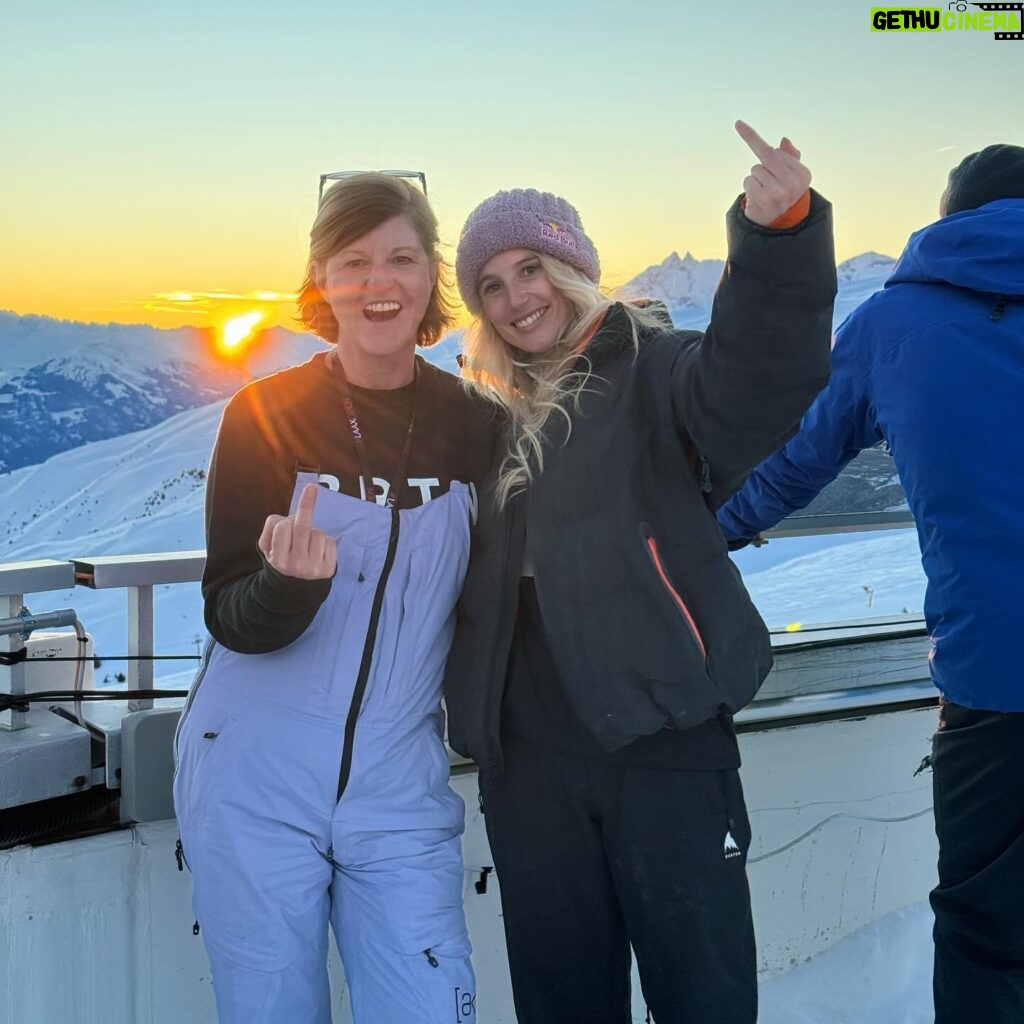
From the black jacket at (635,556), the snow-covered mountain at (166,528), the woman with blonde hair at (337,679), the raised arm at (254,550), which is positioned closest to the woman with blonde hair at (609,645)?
the black jacket at (635,556)

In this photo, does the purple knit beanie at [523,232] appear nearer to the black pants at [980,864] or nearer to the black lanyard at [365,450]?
the black lanyard at [365,450]

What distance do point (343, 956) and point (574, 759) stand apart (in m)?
0.46

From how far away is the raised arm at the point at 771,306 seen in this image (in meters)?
1.24

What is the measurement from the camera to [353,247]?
1.66m

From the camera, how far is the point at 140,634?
198 centimetres

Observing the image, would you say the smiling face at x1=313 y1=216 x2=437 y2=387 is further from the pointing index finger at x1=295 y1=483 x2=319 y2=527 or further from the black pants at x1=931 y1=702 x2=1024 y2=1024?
the black pants at x1=931 y1=702 x2=1024 y2=1024

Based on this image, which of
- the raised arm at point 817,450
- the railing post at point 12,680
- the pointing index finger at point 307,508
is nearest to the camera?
the pointing index finger at point 307,508

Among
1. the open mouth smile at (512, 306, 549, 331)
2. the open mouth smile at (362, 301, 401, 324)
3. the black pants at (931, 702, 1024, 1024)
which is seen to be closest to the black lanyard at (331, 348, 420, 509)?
the open mouth smile at (362, 301, 401, 324)

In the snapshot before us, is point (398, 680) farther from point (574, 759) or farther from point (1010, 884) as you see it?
point (1010, 884)

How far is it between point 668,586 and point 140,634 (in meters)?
1.08

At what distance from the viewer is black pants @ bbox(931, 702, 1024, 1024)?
5.39ft

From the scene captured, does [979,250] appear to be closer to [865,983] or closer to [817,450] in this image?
[817,450]

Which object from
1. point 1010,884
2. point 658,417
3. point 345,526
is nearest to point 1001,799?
point 1010,884

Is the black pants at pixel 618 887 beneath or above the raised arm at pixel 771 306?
beneath
